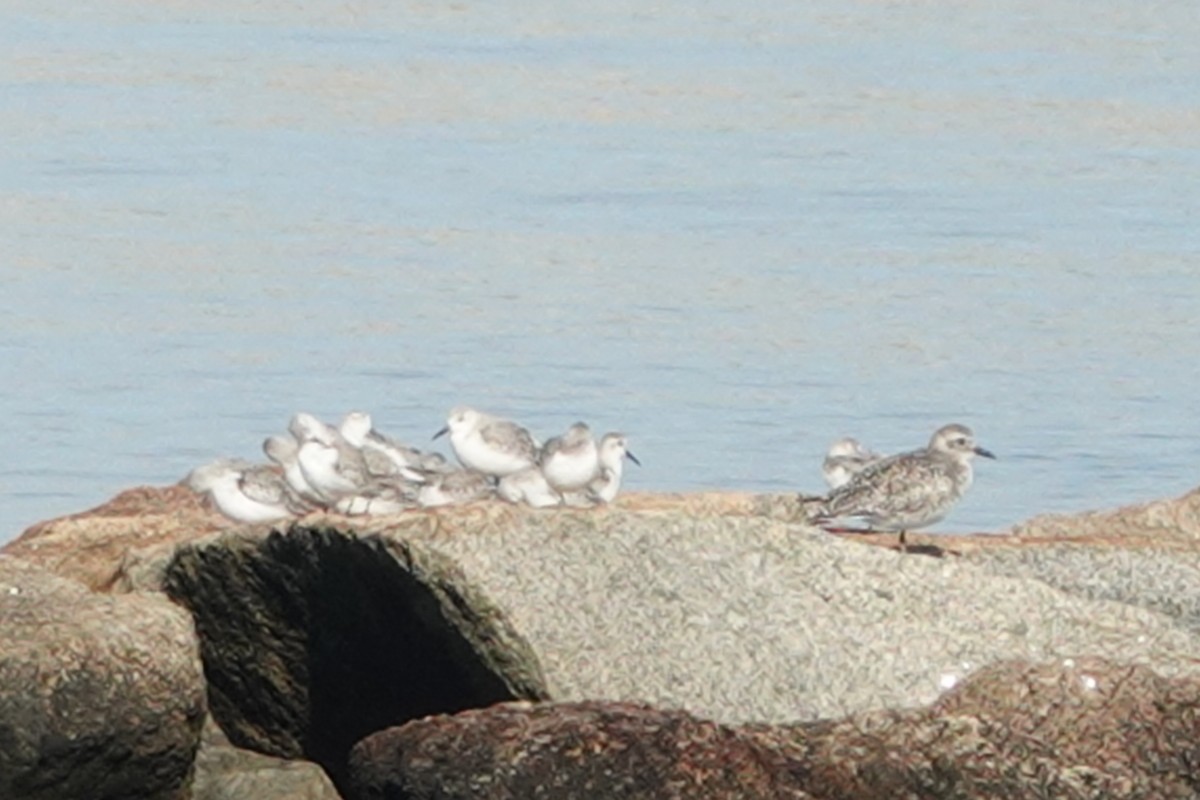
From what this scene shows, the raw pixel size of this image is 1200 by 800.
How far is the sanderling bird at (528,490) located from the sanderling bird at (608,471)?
0.19 meters

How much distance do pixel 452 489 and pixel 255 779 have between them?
3306 mm

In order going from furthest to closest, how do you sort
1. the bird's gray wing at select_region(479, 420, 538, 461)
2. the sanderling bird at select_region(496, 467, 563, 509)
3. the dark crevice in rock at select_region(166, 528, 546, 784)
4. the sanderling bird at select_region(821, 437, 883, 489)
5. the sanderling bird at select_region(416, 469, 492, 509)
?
the sanderling bird at select_region(821, 437, 883, 489), the bird's gray wing at select_region(479, 420, 538, 461), the sanderling bird at select_region(496, 467, 563, 509), the sanderling bird at select_region(416, 469, 492, 509), the dark crevice in rock at select_region(166, 528, 546, 784)

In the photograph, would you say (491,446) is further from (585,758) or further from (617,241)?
(617,241)

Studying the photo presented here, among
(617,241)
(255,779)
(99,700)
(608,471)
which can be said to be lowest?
(617,241)

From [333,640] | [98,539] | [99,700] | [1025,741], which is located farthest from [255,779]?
[1025,741]

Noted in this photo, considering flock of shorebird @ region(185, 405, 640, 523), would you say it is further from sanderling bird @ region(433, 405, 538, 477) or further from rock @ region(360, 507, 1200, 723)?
rock @ region(360, 507, 1200, 723)

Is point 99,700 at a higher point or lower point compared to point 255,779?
higher

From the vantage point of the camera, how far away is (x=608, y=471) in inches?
533

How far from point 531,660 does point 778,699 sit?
80cm

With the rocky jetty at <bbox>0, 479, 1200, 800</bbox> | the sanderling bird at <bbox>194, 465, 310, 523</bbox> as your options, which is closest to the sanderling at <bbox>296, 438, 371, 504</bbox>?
the sanderling bird at <bbox>194, 465, 310, 523</bbox>

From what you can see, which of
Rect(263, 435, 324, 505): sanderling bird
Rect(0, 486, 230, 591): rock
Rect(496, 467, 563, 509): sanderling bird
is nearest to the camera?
Rect(0, 486, 230, 591): rock

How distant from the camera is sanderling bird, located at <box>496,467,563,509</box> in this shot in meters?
13.1

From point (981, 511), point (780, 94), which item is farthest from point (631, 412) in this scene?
point (780, 94)

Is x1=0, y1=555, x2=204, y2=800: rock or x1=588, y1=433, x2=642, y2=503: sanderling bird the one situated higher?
x1=0, y1=555, x2=204, y2=800: rock
